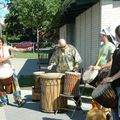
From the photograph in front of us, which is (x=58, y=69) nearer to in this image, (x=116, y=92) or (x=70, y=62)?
(x=70, y=62)

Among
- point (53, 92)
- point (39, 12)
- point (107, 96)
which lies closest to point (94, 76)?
point (107, 96)

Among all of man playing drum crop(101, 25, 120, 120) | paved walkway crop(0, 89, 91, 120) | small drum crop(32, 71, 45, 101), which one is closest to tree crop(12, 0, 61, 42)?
small drum crop(32, 71, 45, 101)

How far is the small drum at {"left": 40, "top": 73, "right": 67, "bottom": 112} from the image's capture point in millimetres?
10867

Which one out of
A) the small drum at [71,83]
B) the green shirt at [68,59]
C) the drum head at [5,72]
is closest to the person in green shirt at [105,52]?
the small drum at [71,83]

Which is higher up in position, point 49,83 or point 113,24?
point 113,24

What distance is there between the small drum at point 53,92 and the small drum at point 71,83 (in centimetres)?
29

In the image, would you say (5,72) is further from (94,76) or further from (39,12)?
(39,12)

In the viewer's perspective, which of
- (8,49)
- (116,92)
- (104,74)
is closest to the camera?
(116,92)

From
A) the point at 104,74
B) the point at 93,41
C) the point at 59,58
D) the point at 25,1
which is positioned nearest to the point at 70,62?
the point at 59,58

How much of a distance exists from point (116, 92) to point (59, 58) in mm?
4409

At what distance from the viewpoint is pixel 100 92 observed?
712cm

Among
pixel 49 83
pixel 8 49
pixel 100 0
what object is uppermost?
pixel 100 0

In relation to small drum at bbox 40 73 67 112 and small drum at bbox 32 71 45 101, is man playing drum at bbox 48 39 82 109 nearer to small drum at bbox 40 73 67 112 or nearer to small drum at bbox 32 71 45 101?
small drum at bbox 40 73 67 112

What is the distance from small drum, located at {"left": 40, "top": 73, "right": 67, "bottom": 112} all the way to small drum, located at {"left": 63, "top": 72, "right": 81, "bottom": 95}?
29cm
